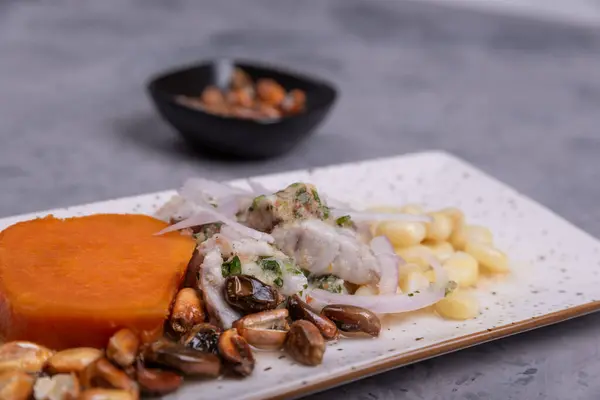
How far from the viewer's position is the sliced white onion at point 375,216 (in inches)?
115

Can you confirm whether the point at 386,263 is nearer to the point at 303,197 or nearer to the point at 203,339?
the point at 303,197

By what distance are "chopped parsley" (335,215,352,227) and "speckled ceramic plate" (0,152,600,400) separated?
15.7 inches

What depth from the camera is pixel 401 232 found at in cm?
305

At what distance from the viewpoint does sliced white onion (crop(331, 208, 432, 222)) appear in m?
2.92

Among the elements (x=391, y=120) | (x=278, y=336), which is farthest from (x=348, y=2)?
(x=278, y=336)

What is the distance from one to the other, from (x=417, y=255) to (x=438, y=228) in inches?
9.2

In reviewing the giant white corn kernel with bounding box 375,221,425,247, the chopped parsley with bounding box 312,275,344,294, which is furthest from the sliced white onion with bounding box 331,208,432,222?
the chopped parsley with bounding box 312,275,344,294

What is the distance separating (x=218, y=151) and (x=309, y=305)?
7.18ft

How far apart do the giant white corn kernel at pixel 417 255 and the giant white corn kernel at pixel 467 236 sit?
0.22m

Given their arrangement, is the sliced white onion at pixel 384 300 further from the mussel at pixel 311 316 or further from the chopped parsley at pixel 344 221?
the chopped parsley at pixel 344 221

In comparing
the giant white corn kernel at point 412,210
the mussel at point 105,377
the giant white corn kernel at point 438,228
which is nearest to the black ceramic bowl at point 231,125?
the giant white corn kernel at point 412,210

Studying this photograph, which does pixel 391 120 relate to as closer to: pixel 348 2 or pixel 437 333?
pixel 348 2

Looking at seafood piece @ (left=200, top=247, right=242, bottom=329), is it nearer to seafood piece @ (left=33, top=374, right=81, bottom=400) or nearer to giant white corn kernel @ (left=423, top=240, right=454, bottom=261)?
seafood piece @ (left=33, top=374, right=81, bottom=400)

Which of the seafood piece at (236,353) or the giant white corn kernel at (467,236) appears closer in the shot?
the seafood piece at (236,353)
